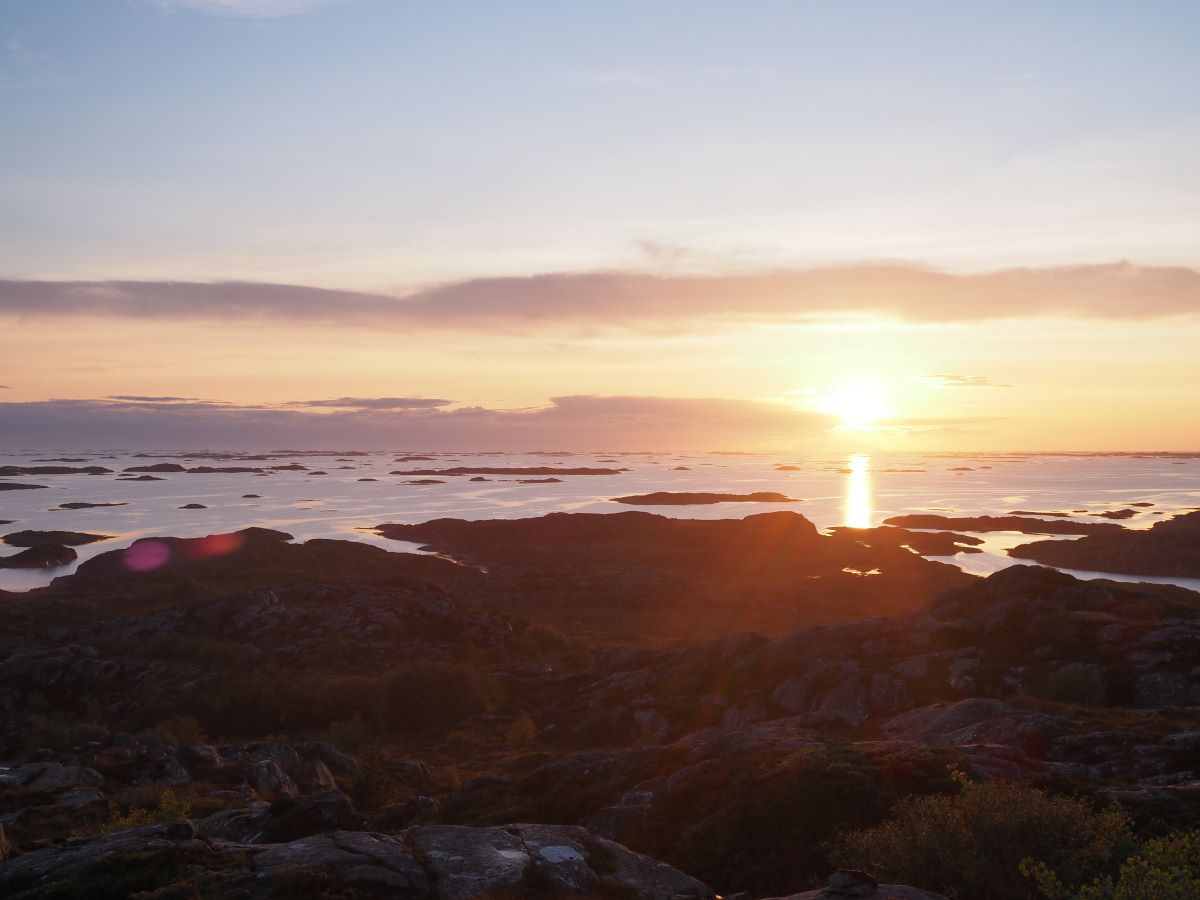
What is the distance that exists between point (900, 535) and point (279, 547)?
79555mm

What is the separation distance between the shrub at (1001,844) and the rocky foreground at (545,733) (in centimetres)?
23

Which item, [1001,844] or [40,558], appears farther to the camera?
[40,558]

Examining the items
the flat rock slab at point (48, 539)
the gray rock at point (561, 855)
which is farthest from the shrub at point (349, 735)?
the flat rock slab at point (48, 539)

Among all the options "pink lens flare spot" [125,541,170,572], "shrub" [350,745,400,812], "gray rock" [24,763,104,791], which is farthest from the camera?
"pink lens flare spot" [125,541,170,572]

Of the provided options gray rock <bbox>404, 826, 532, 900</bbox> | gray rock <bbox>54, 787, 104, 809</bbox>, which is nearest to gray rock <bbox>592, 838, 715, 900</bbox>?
gray rock <bbox>404, 826, 532, 900</bbox>

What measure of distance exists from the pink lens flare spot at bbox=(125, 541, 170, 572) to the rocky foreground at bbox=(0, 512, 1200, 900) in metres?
8.68

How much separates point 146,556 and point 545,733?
6695cm

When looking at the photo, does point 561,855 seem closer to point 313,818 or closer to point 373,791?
point 313,818

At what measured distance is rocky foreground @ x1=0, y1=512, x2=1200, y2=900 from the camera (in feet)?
41.8

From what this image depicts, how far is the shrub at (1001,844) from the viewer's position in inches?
422

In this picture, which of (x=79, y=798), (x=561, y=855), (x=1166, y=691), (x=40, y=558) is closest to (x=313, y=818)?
(x=561, y=855)

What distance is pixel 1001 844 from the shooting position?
11.0 meters

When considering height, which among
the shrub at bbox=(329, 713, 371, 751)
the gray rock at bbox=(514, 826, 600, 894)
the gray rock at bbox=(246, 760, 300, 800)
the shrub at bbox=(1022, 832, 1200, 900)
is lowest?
the shrub at bbox=(329, 713, 371, 751)

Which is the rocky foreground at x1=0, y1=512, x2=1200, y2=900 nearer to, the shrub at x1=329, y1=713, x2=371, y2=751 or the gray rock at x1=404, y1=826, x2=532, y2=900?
the gray rock at x1=404, y1=826, x2=532, y2=900
